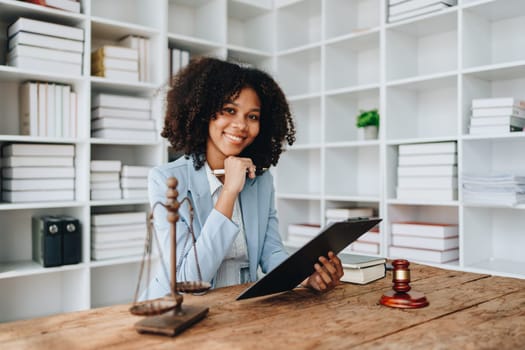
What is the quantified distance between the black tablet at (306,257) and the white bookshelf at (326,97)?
1.68 meters

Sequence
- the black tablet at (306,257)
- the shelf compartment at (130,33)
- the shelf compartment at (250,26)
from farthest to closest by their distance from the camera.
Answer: the shelf compartment at (250,26), the shelf compartment at (130,33), the black tablet at (306,257)

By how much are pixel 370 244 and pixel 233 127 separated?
1745 millimetres

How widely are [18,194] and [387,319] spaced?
2337 millimetres

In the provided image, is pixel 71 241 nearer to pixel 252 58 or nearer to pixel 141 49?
pixel 141 49

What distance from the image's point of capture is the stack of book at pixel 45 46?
9.21 ft

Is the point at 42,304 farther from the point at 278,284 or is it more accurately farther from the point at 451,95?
the point at 451,95

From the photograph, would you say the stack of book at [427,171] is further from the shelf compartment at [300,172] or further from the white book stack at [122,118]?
the white book stack at [122,118]

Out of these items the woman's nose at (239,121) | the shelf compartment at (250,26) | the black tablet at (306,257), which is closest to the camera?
the black tablet at (306,257)

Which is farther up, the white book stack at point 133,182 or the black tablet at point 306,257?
the white book stack at point 133,182

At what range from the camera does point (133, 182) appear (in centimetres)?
320

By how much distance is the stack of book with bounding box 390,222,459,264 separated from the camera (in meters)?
2.98

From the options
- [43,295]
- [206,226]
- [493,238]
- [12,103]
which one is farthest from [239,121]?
[43,295]

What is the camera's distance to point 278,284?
138 centimetres

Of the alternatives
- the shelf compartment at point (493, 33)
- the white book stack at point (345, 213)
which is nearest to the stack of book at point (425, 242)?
the white book stack at point (345, 213)
